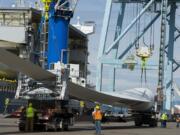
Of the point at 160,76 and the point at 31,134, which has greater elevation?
the point at 160,76

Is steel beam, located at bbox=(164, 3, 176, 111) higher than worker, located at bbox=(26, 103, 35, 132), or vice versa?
steel beam, located at bbox=(164, 3, 176, 111)

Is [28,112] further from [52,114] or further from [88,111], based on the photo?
[88,111]

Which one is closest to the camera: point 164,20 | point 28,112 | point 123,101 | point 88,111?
point 28,112

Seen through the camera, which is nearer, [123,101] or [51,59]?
[51,59]

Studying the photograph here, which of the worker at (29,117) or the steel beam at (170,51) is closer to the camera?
the worker at (29,117)

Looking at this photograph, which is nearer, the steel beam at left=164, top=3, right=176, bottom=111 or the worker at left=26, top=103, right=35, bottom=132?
the worker at left=26, top=103, right=35, bottom=132

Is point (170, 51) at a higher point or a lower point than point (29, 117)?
higher

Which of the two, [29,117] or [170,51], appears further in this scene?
[170,51]

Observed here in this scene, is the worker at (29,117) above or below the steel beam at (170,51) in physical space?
below

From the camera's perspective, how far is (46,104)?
35.2 m

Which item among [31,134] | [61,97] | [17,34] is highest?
[17,34]

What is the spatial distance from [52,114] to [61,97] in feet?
3.62

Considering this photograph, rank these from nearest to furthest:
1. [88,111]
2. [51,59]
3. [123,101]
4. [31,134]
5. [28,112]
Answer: [31,134] < [28,112] < [51,59] < [123,101] < [88,111]

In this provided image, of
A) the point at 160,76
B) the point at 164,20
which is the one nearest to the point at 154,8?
the point at 164,20
